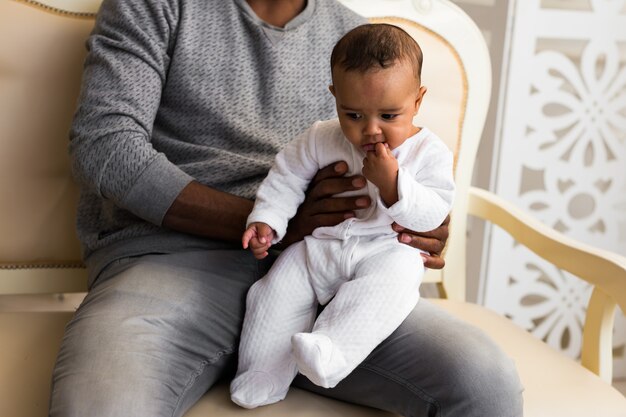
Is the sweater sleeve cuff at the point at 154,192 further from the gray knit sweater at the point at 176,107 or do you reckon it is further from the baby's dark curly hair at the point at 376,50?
the baby's dark curly hair at the point at 376,50

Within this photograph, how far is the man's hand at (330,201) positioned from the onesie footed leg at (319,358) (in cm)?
21

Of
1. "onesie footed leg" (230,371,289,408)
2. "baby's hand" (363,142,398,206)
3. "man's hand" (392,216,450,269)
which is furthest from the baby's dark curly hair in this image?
"onesie footed leg" (230,371,289,408)

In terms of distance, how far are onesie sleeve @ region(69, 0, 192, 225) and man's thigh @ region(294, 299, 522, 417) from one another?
390 millimetres

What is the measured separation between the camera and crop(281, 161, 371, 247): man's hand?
119 centimetres

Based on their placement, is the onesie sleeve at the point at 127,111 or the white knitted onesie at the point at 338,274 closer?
the white knitted onesie at the point at 338,274

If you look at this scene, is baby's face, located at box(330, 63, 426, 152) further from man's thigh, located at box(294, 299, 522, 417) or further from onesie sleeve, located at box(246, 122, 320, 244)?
man's thigh, located at box(294, 299, 522, 417)

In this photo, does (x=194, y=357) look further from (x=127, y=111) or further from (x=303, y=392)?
(x=127, y=111)

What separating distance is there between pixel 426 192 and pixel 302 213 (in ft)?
0.73

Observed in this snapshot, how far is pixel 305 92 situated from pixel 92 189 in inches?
16.3

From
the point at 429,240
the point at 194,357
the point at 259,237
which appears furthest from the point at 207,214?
the point at 429,240

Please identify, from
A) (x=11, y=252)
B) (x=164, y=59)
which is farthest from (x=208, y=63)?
(x=11, y=252)

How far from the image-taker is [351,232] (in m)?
1.16

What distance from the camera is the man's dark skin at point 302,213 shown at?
3.92ft

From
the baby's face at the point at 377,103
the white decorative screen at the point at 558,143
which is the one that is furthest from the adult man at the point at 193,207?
the white decorative screen at the point at 558,143
